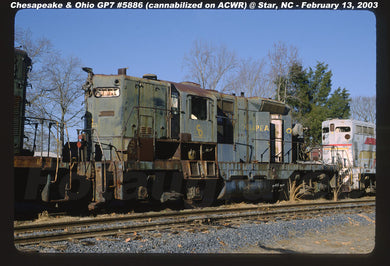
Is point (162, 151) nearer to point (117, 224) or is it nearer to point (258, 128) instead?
point (117, 224)

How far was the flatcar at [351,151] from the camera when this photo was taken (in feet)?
55.2

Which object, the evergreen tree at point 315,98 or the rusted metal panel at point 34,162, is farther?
the evergreen tree at point 315,98

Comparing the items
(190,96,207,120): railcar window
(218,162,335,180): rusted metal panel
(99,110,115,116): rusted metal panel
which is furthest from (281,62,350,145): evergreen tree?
(99,110,115,116): rusted metal panel

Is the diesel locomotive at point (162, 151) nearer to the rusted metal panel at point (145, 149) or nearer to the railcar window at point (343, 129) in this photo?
the rusted metal panel at point (145, 149)

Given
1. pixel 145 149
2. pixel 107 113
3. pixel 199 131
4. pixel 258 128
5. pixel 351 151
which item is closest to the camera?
pixel 145 149

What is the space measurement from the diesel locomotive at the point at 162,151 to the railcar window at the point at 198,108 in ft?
0.11

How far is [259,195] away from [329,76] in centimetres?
1253

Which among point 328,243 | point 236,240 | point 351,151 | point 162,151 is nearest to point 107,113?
point 162,151

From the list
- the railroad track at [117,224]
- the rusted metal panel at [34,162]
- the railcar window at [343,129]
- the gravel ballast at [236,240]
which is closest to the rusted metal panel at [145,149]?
the railroad track at [117,224]

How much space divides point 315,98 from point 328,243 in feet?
54.9

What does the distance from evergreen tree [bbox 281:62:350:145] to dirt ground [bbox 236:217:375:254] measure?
13.0 m

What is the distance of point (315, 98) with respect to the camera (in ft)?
73.4

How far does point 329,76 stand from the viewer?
2220cm

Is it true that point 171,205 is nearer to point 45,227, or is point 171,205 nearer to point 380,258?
point 45,227
